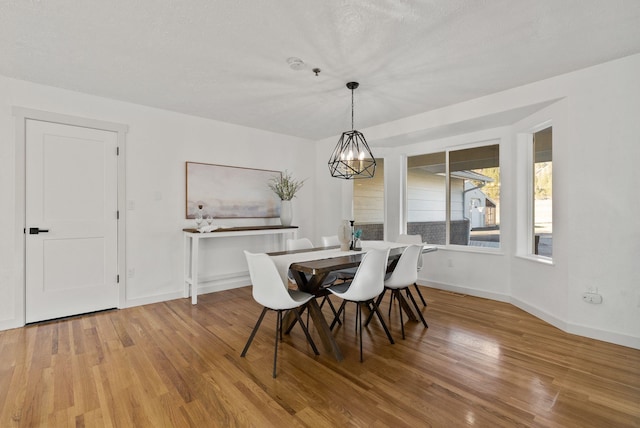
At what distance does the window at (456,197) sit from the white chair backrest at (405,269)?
196cm

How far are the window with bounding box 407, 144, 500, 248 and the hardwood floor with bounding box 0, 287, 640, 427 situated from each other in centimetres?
155

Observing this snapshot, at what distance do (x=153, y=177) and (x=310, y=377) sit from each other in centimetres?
325

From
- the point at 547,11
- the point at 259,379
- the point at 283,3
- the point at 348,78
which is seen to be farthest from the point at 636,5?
the point at 259,379

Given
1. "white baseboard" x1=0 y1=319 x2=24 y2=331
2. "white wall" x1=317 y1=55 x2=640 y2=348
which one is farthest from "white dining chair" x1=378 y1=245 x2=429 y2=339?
"white baseboard" x1=0 y1=319 x2=24 y2=331

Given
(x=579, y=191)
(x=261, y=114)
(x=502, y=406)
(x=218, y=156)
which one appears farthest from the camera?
(x=218, y=156)

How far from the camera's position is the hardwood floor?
1812 mm

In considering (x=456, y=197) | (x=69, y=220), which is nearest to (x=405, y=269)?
(x=456, y=197)

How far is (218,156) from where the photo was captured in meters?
4.64

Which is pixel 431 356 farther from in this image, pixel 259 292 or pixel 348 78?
pixel 348 78

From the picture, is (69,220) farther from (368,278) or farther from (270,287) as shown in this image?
(368,278)

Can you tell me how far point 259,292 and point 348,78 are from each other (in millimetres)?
2229

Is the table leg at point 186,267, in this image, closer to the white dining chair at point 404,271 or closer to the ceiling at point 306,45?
the ceiling at point 306,45

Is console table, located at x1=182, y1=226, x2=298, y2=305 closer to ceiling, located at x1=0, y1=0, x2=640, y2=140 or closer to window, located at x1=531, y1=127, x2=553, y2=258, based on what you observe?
ceiling, located at x1=0, y1=0, x2=640, y2=140

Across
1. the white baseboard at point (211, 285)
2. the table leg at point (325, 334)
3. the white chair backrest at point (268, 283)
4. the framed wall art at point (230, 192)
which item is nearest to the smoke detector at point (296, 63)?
the white chair backrest at point (268, 283)
